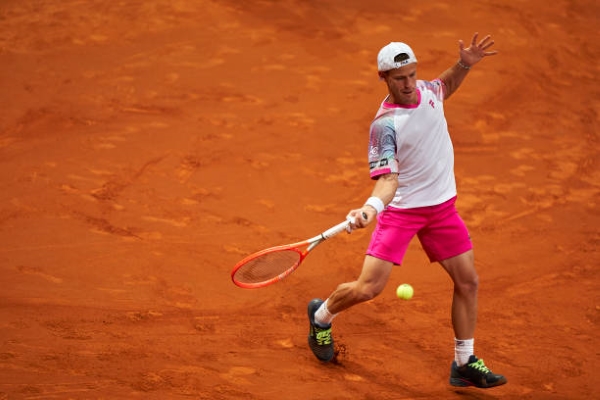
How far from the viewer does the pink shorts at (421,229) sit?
5594 mm

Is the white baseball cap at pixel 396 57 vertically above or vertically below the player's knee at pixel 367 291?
above

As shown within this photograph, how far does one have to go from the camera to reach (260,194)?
27.9 feet

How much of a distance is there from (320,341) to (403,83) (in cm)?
195

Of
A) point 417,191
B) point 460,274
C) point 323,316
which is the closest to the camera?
point 417,191

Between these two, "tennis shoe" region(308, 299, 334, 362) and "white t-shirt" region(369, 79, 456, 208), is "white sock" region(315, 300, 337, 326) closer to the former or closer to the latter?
"tennis shoe" region(308, 299, 334, 362)

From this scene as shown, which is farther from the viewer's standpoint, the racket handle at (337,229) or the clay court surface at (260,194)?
the clay court surface at (260,194)

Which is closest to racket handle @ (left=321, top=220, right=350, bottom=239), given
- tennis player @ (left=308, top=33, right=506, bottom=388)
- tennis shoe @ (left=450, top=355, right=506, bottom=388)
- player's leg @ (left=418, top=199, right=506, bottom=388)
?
tennis player @ (left=308, top=33, right=506, bottom=388)

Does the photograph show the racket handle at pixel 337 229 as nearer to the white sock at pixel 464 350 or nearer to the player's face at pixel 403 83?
the player's face at pixel 403 83

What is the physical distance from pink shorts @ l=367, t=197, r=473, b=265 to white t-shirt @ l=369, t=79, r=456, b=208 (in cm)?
6

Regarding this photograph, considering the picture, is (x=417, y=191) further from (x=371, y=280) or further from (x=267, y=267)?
(x=267, y=267)

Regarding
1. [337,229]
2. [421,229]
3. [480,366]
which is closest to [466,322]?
[480,366]

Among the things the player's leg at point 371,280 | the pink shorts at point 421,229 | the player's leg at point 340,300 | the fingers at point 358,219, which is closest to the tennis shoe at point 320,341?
the player's leg at point 340,300

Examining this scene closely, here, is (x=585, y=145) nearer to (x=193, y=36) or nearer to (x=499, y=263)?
(x=499, y=263)

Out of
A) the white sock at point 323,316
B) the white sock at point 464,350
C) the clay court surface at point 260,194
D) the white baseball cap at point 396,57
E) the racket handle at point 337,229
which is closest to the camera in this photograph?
the racket handle at point 337,229
